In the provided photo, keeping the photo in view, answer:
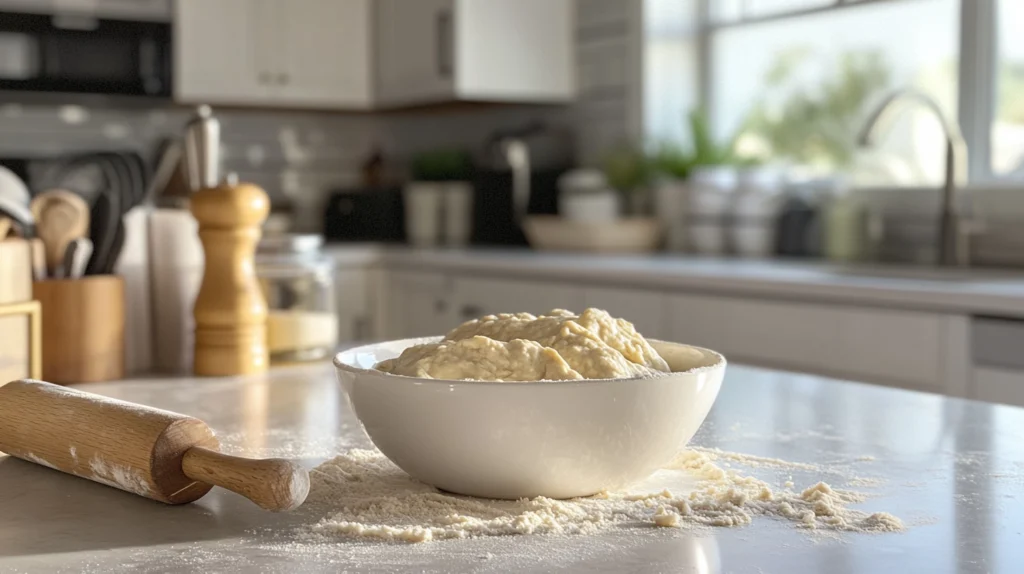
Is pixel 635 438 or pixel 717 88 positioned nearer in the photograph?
pixel 635 438

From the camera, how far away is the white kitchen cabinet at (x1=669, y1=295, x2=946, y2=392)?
2326 mm

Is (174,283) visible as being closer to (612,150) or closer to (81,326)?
(81,326)

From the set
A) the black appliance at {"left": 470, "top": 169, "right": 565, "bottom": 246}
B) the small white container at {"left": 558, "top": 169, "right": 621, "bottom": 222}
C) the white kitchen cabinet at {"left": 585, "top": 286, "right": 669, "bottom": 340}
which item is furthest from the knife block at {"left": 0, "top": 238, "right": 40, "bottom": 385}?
the black appliance at {"left": 470, "top": 169, "right": 565, "bottom": 246}

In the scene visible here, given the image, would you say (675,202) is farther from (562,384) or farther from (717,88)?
(562,384)

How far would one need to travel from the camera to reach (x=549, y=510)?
80 centimetres

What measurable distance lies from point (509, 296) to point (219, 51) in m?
1.63

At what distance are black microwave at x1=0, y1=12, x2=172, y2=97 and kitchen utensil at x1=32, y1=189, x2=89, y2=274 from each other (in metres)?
2.73

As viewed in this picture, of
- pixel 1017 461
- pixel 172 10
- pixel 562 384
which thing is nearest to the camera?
pixel 562 384

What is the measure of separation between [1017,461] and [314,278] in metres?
Result: 0.91

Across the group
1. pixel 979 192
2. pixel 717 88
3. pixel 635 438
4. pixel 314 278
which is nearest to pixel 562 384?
pixel 635 438

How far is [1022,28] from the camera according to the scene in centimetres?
299

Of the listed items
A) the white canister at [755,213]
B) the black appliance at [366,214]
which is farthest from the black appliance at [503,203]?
the white canister at [755,213]

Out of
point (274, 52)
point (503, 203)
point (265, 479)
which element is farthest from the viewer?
point (274, 52)

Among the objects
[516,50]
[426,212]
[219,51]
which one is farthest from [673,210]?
[219,51]
